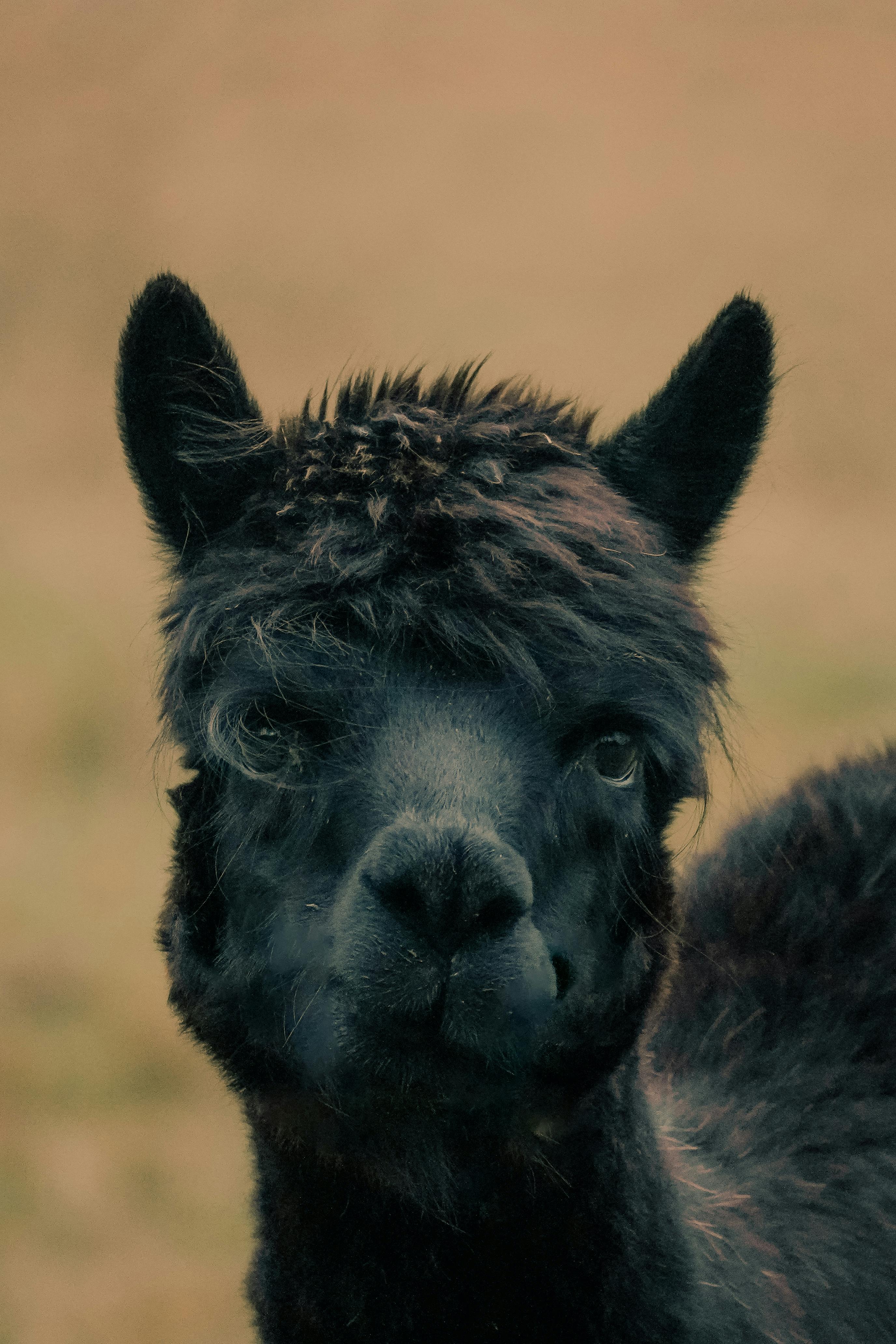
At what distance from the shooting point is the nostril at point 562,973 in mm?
1741

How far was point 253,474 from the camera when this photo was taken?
2.01 metres

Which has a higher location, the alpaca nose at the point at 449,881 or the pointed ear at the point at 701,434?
the pointed ear at the point at 701,434

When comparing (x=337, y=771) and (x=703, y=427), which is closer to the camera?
(x=337, y=771)

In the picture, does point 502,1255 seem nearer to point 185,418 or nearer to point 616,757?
point 616,757

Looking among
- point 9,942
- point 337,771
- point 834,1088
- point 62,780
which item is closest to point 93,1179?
point 9,942

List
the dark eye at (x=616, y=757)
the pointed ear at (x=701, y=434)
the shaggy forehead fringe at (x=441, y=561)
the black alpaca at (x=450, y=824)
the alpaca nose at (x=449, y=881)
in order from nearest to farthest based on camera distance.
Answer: the alpaca nose at (x=449, y=881)
the black alpaca at (x=450, y=824)
the shaggy forehead fringe at (x=441, y=561)
the dark eye at (x=616, y=757)
the pointed ear at (x=701, y=434)

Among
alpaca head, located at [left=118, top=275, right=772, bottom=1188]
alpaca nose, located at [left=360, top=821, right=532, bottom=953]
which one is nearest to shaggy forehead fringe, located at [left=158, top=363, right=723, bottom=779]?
alpaca head, located at [left=118, top=275, right=772, bottom=1188]

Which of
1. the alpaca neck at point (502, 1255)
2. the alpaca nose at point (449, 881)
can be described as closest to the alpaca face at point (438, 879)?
the alpaca nose at point (449, 881)

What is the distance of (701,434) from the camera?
208 centimetres

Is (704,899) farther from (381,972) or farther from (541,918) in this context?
(381,972)

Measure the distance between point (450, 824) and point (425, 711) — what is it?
0.74 feet

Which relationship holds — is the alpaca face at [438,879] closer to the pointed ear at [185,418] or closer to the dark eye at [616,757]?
the dark eye at [616,757]

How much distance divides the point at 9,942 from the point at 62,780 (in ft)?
6.12

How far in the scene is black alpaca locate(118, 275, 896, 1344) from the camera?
1656 millimetres
